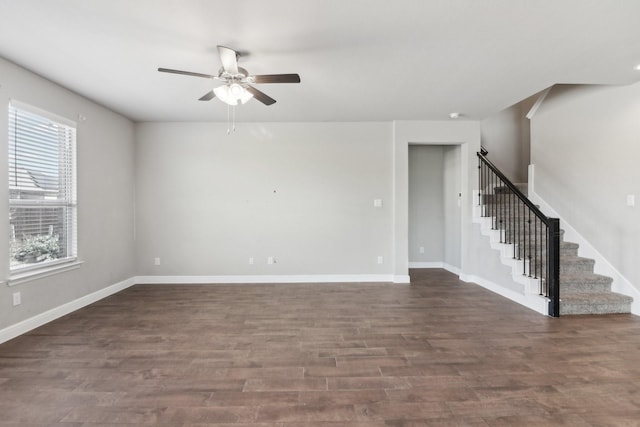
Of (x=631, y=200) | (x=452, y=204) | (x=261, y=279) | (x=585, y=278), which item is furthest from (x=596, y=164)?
(x=261, y=279)

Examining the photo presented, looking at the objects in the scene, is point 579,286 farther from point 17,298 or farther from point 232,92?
point 17,298

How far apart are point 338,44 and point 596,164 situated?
375cm

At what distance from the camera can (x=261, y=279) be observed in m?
4.95

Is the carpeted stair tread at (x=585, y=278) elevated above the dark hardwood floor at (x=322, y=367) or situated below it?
above

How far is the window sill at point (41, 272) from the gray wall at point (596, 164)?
667 centimetres

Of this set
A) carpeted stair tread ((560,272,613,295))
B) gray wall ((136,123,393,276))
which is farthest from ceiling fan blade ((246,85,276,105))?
carpeted stair tread ((560,272,613,295))

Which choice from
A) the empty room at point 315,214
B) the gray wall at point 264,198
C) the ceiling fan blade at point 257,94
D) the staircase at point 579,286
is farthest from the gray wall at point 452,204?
the ceiling fan blade at point 257,94

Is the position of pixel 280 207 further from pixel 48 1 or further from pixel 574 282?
pixel 574 282

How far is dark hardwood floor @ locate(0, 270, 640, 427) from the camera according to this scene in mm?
1820

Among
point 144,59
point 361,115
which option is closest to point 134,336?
point 144,59

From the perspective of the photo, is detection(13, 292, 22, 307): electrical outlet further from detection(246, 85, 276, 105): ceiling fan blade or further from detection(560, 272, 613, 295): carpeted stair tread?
detection(560, 272, 613, 295): carpeted stair tread

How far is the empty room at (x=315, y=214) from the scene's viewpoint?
2055mm

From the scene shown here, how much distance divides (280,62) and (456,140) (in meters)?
3.39

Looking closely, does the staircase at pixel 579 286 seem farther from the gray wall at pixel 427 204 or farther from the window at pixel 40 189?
the window at pixel 40 189
